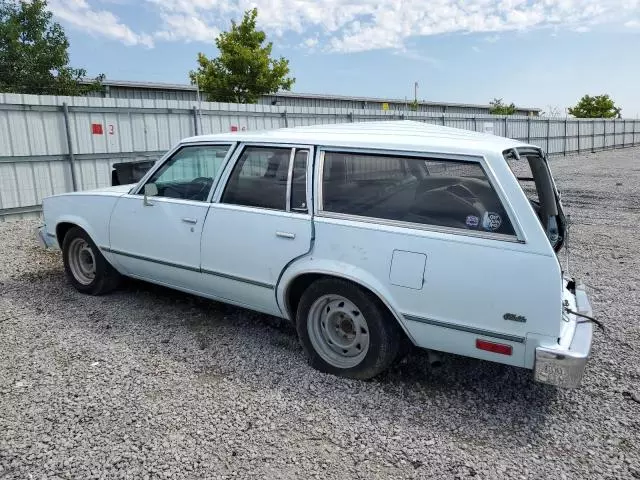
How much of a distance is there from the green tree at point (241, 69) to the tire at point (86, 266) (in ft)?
65.5

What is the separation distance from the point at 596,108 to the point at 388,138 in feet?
184

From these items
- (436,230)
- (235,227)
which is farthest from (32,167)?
(436,230)

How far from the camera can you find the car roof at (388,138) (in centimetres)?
304

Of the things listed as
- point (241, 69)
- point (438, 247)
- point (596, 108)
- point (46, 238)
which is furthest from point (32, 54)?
point (596, 108)

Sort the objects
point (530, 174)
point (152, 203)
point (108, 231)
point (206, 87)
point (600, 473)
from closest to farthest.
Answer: point (600, 473), point (530, 174), point (152, 203), point (108, 231), point (206, 87)

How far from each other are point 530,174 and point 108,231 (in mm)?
3597

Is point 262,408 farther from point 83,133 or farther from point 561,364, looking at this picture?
point 83,133

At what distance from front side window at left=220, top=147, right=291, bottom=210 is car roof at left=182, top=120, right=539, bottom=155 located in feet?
0.34

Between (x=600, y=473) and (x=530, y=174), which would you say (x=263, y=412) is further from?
(x=530, y=174)

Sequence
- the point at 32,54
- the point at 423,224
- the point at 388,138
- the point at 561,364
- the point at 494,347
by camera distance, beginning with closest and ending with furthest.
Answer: the point at 561,364 < the point at 494,347 < the point at 423,224 < the point at 388,138 < the point at 32,54

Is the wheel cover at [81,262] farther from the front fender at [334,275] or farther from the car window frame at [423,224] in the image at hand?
the car window frame at [423,224]

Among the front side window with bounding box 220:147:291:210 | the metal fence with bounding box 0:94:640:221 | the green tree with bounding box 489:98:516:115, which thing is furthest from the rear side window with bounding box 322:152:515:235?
the green tree with bounding box 489:98:516:115

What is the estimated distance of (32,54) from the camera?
19172mm

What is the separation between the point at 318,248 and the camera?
3311 mm
